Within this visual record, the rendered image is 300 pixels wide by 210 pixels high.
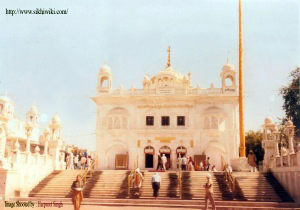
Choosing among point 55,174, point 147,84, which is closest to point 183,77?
point 147,84

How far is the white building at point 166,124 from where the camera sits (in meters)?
32.2

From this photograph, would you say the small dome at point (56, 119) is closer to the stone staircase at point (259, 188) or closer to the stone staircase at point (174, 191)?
the stone staircase at point (174, 191)

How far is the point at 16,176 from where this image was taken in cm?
1898

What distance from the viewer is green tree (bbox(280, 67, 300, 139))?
29.8 m

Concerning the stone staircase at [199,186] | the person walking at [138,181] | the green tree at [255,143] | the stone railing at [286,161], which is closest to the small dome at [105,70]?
the stone staircase at [199,186]

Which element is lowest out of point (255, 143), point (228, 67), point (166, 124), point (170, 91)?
point (255, 143)

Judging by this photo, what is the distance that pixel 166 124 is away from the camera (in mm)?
33219

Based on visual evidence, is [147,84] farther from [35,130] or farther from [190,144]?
[35,130]

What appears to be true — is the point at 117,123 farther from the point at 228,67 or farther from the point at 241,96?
the point at 241,96

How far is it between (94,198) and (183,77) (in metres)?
22.0

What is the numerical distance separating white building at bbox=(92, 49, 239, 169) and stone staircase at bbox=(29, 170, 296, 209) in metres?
10.1

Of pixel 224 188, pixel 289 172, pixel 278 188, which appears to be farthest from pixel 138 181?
pixel 289 172

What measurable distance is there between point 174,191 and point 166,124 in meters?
14.5

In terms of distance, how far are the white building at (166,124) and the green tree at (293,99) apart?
4.51 metres
